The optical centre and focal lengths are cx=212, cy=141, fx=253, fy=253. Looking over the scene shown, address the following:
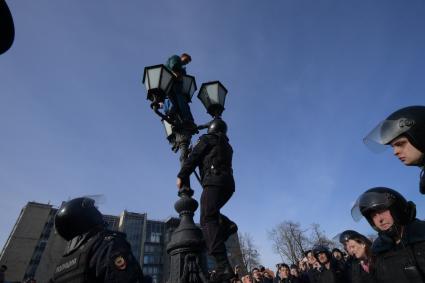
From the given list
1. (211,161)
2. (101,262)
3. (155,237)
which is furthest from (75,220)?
(155,237)

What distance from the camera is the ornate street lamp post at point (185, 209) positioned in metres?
2.83

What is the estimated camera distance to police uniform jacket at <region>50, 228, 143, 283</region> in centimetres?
291

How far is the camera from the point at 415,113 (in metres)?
2.55

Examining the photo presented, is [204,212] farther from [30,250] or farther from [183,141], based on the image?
[30,250]

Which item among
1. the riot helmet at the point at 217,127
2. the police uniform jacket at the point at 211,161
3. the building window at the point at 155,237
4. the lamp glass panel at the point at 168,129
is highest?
the building window at the point at 155,237

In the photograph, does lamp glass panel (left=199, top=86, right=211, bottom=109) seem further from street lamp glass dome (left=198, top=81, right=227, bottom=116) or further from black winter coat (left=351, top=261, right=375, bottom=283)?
black winter coat (left=351, top=261, right=375, bottom=283)

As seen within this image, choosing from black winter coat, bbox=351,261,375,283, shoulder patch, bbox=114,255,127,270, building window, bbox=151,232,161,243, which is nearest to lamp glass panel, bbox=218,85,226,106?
shoulder patch, bbox=114,255,127,270

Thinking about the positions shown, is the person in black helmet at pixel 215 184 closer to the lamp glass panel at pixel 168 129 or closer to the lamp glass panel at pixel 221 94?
the lamp glass panel at pixel 221 94

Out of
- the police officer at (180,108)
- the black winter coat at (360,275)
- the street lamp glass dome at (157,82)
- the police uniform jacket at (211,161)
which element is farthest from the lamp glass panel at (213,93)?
the black winter coat at (360,275)

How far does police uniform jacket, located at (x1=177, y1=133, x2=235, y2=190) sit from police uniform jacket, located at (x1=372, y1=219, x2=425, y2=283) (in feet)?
6.06

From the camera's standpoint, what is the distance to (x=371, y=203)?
3.05 meters

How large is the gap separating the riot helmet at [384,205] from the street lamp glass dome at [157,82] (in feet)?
11.5

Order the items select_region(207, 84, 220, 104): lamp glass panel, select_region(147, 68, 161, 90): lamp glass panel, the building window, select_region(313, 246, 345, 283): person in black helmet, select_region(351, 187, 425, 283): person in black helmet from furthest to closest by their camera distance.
Answer: the building window
select_region(313, 246, 345, 283): person in black helmet
select_region(207, 84, 220, 104): lamp glass panel
select_region(147, 68, 161, 90): lamp glass panel
select_region(351, 187, 425, 283): person in black helmet

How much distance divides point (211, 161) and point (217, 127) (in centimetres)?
70
